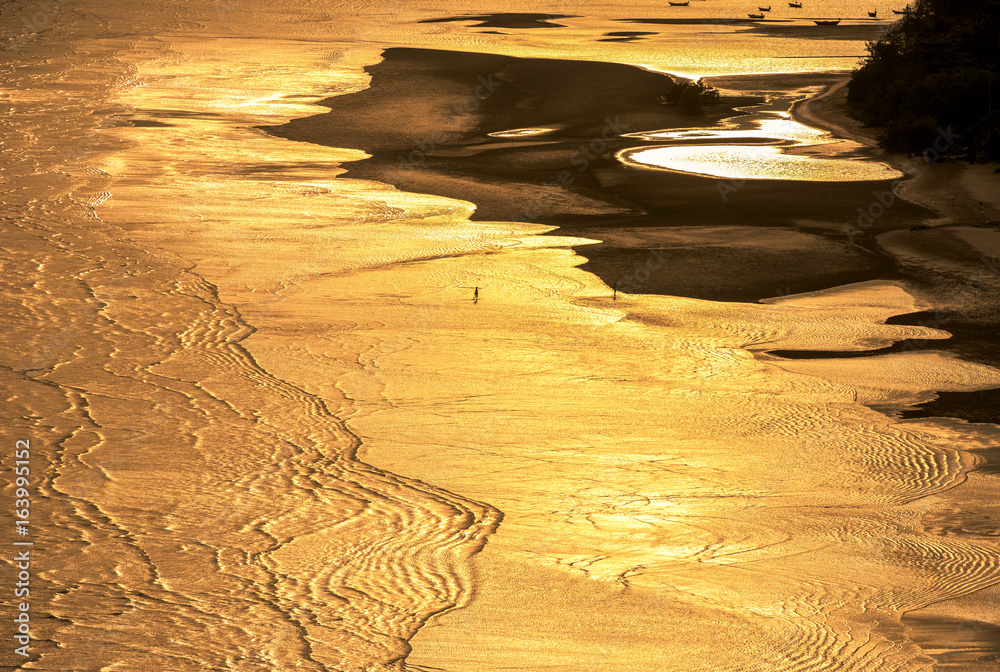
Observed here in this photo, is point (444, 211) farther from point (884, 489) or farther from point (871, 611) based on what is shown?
point (871, 611)

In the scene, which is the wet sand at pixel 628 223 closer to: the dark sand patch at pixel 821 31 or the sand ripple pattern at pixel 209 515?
the sand ripple pattern at pixel 209 515

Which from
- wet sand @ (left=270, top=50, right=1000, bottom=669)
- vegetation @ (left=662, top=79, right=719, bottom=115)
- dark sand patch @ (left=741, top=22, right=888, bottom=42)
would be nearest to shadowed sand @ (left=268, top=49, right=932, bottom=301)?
wet sand @ (left=270, top=50, right=1000, bottom=669)

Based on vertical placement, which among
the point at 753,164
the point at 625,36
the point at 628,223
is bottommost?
the point at 628,223

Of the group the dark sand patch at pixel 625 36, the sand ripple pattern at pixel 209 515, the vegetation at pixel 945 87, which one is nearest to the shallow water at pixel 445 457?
the sand ripple pattern at pixel 209 515

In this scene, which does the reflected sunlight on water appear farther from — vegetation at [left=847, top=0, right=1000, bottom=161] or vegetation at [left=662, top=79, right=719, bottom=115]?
vegetation at [left=662, top=79, right=719, bottom=115]

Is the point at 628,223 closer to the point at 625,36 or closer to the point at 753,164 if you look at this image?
the point at 753,164

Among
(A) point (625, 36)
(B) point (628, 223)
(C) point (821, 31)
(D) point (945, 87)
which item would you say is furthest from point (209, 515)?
(C) point (821, 31)

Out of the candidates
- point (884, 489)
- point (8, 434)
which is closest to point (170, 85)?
point (8, 434)
